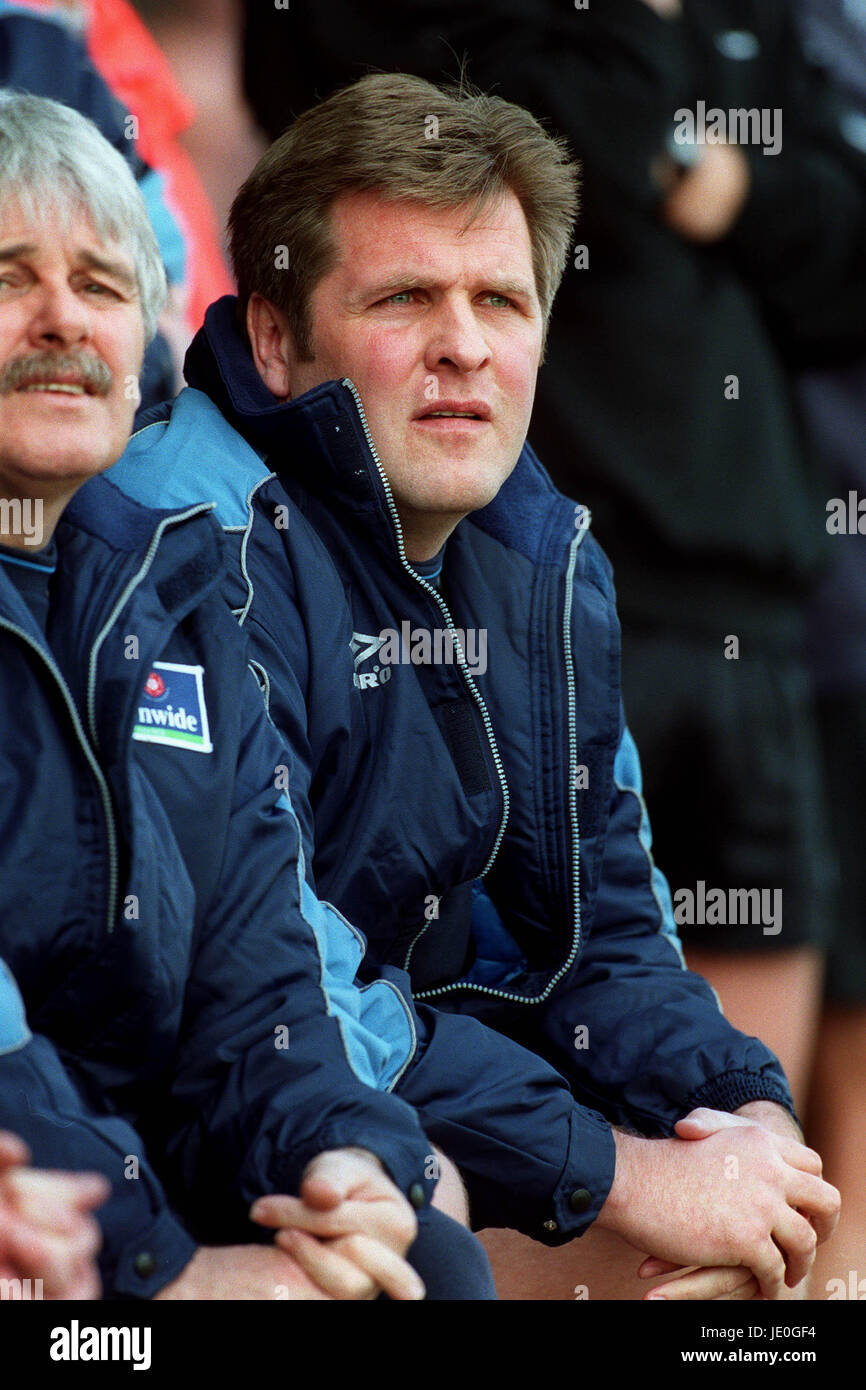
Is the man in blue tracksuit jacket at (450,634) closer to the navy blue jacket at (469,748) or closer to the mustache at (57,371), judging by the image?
the navy blue jacket at (469,748)

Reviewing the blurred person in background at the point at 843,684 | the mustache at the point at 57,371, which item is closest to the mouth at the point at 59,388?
the mustache at the point at 57,371

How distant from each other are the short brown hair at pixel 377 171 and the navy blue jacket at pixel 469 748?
0.26ft

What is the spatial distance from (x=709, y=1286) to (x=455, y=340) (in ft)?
3.08

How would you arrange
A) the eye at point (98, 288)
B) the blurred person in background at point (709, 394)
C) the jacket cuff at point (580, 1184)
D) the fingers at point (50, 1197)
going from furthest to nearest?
the blurred person in background at point (709, 394), the jacket cuff at point (580, 1184), the eye at point (98, 288), the fingers at point (50, 1197)

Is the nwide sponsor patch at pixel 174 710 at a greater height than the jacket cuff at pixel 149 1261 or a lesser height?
greater

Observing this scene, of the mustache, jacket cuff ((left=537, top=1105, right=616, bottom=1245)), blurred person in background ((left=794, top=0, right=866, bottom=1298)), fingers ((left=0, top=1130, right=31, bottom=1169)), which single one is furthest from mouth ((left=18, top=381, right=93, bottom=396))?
blurred person in background ((left=794, top=0, right=866, bottom=1298))

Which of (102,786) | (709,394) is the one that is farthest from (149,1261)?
(709,394)

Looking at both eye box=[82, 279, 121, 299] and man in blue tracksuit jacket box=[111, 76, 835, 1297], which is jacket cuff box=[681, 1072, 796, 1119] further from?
eye box=[82, 279, 121, 299]

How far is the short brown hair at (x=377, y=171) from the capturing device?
1862 millimetres

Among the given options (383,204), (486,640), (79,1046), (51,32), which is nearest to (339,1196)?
(79,1046)

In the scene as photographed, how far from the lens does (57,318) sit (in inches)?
58.7

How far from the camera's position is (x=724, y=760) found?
278cm

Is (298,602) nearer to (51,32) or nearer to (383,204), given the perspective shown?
(383,204)

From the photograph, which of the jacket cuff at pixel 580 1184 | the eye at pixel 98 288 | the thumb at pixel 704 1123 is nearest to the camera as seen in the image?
the eye at pixel 98 288
